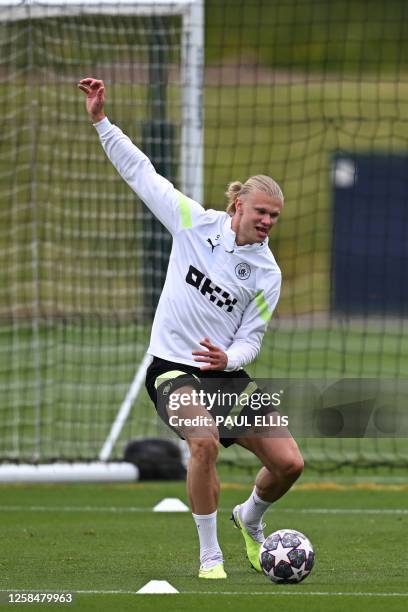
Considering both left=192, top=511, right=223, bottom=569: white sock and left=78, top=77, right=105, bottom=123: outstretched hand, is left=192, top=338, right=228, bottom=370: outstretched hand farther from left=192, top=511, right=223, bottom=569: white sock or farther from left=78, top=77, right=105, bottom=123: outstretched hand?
left=78, top=77, right=105, bottom=123: outstretched hand

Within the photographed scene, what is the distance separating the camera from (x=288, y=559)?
274 inches

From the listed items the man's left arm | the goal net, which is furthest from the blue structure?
the man's left arm

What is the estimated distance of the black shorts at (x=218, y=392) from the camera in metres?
7.17

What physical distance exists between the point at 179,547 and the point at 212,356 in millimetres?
1952

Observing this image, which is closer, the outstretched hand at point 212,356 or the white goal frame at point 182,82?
the outstretched hand at point 212,356

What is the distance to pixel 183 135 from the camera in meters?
12.3

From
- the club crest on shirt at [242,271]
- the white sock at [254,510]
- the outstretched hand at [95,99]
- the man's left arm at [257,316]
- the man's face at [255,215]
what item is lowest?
the white sock at [254,510]

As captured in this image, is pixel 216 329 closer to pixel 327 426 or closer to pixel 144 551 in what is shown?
pixel 144 551

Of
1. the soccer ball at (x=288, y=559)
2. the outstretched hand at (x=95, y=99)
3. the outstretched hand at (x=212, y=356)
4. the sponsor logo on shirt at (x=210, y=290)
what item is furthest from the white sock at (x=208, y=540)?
the outstretched hand at (x=95, y=99)

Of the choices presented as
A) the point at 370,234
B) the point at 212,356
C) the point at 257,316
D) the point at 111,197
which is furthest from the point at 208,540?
the point at 370,234

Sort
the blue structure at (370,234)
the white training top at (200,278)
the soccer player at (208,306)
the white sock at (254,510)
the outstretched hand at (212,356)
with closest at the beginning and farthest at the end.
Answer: the outstretched hand at (212,356)
the soccer player at (208,306)
the white training top at (200,278)
the white sock at (254,510)
the blue structure at (370,234)

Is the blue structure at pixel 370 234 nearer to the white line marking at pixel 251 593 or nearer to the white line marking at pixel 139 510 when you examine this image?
the white line marking at pixel 139 510

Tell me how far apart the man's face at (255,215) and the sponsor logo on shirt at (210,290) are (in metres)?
0.26

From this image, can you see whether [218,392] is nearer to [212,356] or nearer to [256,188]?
[212,356]
